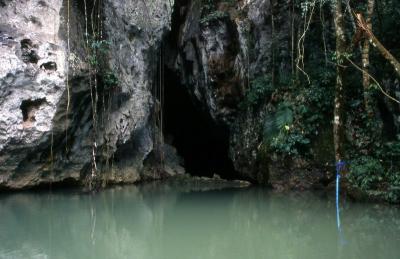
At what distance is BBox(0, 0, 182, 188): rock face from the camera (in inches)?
335

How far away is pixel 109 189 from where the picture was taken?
972cm

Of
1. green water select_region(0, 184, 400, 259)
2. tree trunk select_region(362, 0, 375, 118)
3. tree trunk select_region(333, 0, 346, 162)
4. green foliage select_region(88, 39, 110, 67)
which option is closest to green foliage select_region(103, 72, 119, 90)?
green foliage select_region(88, 39, 110, 67)

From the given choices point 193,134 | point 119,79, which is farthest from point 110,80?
point 193,134

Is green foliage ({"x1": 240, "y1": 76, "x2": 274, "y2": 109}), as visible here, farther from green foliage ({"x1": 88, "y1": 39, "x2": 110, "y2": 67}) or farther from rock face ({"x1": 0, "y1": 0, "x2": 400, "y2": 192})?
green foliage ({"x1": 88, "y1": 39, "x2": 110, "y2": 67})

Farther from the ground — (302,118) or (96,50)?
(96,50)

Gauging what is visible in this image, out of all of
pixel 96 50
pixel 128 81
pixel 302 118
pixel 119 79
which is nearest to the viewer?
pixel 302 118

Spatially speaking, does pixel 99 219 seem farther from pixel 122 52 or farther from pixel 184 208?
pixel 122 52

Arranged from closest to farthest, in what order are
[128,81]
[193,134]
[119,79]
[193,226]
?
[193,226]
[119,79]
[128,81]
[193,134]

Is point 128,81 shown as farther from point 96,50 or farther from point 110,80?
point 96,50

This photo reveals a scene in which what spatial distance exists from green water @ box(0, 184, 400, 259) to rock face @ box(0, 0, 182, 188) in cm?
79

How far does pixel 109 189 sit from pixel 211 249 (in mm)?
5021

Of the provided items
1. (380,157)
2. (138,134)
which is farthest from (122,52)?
(380,157)

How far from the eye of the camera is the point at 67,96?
8945 mm

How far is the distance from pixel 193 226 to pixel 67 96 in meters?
4.13
